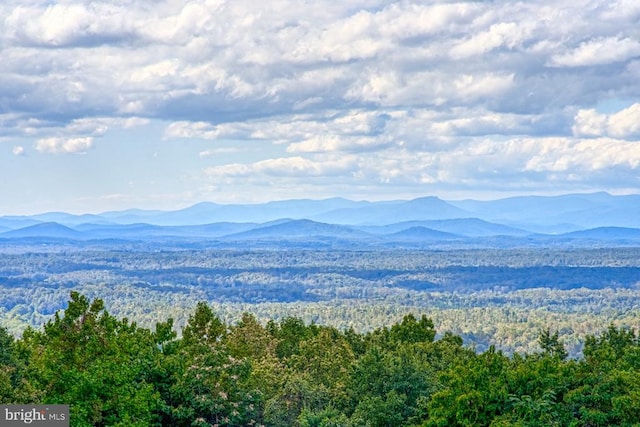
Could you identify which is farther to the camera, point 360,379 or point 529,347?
point 529,347

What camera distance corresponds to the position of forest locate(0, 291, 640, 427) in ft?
117

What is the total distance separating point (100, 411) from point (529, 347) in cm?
11447

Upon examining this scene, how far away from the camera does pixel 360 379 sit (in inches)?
1857

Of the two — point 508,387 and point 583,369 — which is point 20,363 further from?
point 583,369

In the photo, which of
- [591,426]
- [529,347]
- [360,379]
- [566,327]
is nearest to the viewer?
[591,426]

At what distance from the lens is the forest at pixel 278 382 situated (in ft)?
117

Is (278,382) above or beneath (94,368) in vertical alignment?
beneath

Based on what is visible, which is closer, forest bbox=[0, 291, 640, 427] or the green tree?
forest bbox=[0, 291, 640, 427]

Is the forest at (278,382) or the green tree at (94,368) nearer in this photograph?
the forest at (278,382)

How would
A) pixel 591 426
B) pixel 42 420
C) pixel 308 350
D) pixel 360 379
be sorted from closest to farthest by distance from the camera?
pixel 42 420
pixel 591 426
pixel 360 379
pixel 308 350

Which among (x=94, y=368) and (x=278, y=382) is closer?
(x=94, y=368)

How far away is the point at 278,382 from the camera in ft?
158

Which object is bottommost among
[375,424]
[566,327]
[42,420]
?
[566,327]

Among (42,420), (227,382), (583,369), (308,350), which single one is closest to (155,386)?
(227,382)
